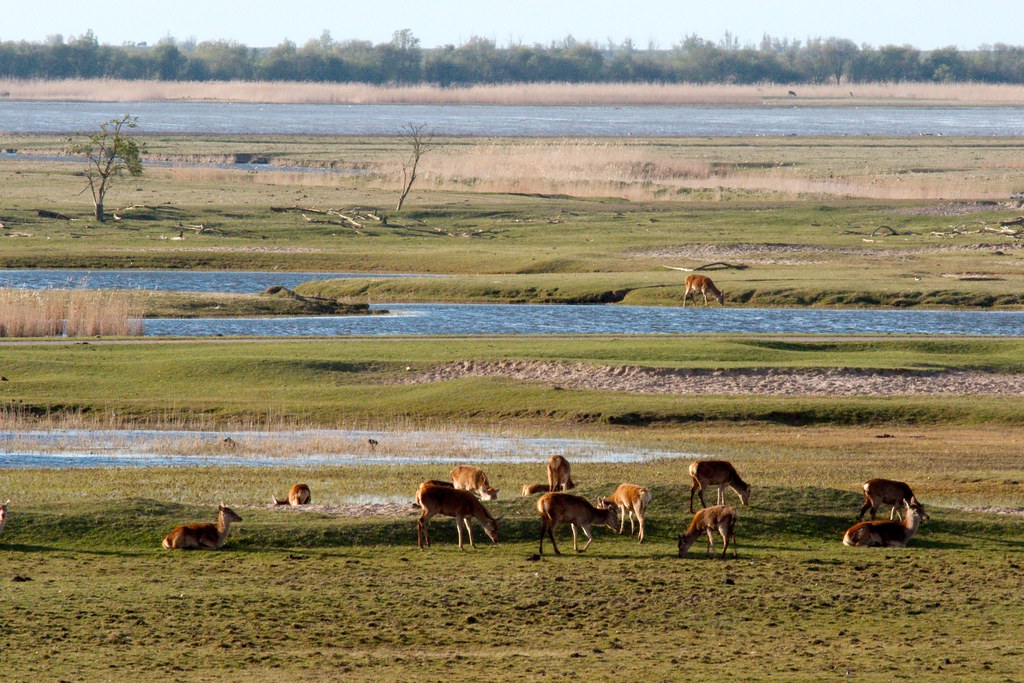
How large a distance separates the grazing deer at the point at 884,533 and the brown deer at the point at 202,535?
7.81m

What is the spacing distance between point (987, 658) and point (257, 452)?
16.0 m

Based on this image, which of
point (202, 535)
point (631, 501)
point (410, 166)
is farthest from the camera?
point (410, 166)

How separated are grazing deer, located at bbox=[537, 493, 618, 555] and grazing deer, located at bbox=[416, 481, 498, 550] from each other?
2.45 ft

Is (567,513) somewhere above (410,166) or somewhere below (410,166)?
below

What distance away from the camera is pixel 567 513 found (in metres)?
17.6

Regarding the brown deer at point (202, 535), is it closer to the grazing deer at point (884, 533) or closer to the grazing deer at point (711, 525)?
the grazing deer at point (711, 525)

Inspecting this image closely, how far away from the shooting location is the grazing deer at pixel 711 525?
17.6 meters

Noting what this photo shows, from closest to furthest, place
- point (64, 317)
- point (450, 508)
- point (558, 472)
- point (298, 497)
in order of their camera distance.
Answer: point (450, 508), point (558, 472), point (298, 497), point (64, 317)

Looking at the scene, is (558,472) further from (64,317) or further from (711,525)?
(64,317)

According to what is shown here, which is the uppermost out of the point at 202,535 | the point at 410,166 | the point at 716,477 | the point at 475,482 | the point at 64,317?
the point at 410,166

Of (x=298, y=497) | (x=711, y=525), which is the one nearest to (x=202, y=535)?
(x=298, y=497)

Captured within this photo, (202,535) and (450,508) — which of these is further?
(202,535)

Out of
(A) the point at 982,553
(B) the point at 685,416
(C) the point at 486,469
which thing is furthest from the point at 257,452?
(A) the point at 982,553

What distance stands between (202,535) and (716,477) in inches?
263
